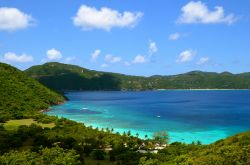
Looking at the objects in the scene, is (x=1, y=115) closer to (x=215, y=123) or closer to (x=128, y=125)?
(x=128, y=125)

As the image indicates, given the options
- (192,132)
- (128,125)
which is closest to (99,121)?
(128,125)

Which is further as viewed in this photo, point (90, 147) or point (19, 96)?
point (19, 96)

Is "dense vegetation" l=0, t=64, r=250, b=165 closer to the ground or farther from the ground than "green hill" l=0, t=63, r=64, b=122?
closer to the ground

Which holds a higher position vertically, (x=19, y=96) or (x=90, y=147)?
(x=19, y=96)

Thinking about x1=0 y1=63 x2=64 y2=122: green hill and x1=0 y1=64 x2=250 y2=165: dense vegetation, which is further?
x1=0 y1=63 x2=64 y2=122: green hill
